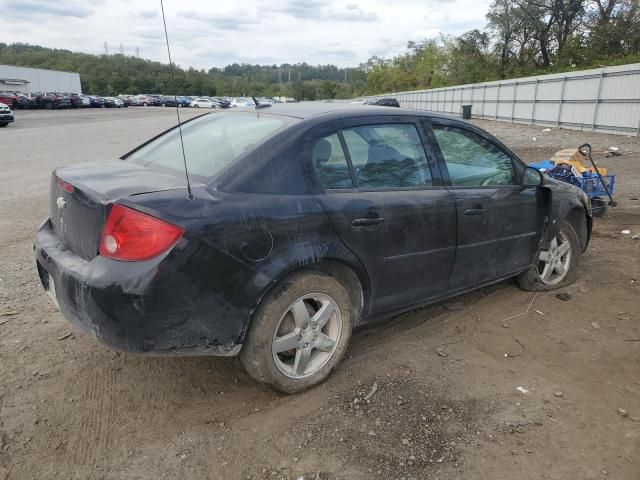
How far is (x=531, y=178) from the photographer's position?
165 inches

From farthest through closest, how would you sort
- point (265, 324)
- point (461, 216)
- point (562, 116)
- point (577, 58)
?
→ 1. point (577, 58)
2. point (562, 116)
3. point (461, 216)
4. point (265, 324)

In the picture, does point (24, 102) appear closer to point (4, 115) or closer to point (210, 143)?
point (4, 115)

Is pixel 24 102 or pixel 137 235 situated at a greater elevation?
pixel 137 235

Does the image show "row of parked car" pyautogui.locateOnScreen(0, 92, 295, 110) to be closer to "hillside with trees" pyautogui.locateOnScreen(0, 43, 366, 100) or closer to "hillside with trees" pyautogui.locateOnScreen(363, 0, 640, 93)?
"hillside with trees" pyautogui.locateOnScreen(0, 43, 366, 100)

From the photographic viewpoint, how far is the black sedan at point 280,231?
2508mm

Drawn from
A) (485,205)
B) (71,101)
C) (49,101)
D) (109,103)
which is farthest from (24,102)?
(485,205)

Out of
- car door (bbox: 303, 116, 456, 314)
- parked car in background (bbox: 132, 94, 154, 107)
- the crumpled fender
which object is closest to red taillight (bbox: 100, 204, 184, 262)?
car door (bbox: 303, 116, 456, 314)

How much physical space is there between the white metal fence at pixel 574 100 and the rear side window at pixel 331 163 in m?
17.6

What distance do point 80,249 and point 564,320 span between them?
354 cm

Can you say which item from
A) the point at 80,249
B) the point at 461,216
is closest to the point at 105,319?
the point at 80,249

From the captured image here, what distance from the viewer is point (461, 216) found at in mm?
3588

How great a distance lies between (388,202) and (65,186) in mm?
1910

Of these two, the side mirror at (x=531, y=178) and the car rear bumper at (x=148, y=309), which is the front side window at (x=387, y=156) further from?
the car rear bumper at (x=148, y=309)

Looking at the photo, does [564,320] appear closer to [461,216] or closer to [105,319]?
[461,216]
